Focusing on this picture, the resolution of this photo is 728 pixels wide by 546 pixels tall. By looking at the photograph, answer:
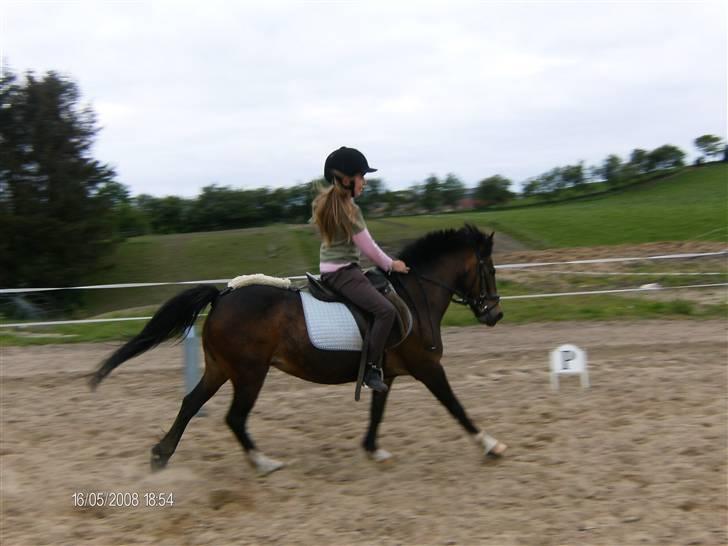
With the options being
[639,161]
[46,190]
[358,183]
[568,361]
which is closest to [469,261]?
[358,183]

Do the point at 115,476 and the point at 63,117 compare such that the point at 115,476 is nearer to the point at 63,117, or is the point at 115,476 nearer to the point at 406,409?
the point at 406,409

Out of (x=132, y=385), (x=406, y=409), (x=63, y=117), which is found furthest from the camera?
(x=63, y=117)

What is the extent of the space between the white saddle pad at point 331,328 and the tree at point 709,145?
177 feet

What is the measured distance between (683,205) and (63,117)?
1285 inches

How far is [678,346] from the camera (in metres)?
9.01

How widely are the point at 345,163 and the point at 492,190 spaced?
132ft

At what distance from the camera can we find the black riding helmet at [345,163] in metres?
4.91

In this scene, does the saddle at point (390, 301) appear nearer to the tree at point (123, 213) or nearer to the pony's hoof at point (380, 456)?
the pony's hoof at point (380, 456)

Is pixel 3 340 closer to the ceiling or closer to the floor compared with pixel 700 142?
closer to the floor

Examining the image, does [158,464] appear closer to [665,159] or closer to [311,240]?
[311,240]

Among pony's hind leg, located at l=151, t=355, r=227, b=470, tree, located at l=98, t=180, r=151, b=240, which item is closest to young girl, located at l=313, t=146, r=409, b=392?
pony's hind leg, located at l=151, t=355, r=227, b=470

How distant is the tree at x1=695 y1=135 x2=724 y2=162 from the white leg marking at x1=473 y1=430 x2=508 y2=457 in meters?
53.6

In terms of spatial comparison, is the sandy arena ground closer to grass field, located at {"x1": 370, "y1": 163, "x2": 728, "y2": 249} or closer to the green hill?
the green hill

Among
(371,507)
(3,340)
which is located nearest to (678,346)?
(371,507)
